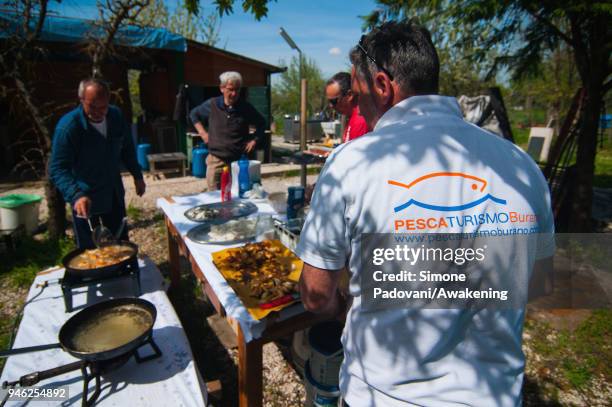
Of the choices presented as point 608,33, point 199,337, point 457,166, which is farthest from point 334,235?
point 608,33

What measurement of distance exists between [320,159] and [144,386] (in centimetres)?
190

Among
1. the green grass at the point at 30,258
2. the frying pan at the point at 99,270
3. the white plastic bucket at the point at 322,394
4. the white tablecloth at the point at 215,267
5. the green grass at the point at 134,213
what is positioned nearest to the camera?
the white tablecloth at the point at 215,267

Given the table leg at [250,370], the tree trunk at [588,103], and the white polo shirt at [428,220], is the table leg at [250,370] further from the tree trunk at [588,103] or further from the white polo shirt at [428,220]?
the tree trunk at [588,103]

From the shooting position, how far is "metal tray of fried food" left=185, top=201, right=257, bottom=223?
2.98 meters

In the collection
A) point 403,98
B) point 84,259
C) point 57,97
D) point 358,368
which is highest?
point 57,97

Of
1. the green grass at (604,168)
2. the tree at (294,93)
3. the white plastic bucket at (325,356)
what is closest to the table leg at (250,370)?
the white plastic bucket at (325,356)

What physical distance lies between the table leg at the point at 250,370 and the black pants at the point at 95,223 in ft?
7.38

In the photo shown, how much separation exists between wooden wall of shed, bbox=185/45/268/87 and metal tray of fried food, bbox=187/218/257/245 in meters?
8.18

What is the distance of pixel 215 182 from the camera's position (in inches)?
202

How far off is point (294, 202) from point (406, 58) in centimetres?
181

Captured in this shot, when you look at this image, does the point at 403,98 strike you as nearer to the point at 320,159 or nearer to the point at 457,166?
the point at 457,166

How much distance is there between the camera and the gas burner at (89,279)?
2.48 m

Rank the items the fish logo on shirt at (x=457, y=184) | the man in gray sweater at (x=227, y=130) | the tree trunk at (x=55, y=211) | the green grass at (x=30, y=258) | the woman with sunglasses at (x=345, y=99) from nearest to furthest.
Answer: the fish logo on shirt at (x=457, y=184) < the woman with sunglasses at (x=345, y=99) < the green grass at (x=30, y=258) < the man in gray sweater at (x=227, y=130) < the tree trunk at (x=55, y=211)

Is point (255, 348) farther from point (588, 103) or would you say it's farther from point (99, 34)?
point (99, 34)
